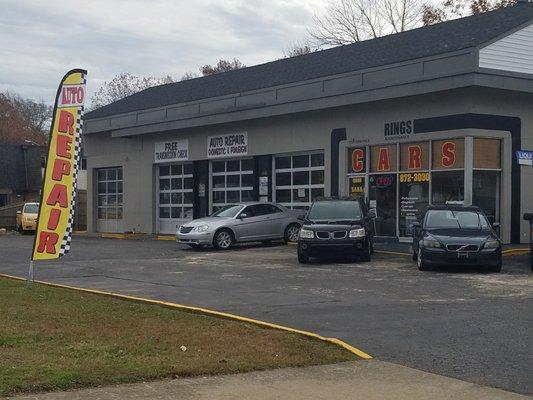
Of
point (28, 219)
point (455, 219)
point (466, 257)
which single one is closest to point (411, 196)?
point (455, 219)

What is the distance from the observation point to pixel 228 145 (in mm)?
30625

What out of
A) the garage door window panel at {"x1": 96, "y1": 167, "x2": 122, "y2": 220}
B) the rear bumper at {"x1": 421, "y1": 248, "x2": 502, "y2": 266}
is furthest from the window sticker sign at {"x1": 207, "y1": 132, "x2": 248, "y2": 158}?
the rear bumper at {"x1": 421, "y1": 248, "x2": 502, "y2": 266}

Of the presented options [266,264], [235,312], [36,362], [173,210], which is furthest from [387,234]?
[36,362]

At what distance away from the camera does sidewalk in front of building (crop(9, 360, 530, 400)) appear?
6.62 m

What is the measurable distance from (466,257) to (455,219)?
1.65 metres

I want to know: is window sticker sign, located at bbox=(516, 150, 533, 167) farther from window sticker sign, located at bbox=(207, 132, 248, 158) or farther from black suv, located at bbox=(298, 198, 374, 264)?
window sticker sign, located at bbox=(207, 132, 248, 158)

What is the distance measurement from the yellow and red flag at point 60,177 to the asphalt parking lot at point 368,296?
1.45 meters

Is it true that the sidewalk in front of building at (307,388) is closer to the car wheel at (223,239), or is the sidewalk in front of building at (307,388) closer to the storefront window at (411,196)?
the storefront window at (411,196)

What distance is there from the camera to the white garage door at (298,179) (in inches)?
1072

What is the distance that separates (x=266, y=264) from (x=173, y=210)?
1519 centimetres

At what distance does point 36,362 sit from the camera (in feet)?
24.5

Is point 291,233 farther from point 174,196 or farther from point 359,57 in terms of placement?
point 174,196

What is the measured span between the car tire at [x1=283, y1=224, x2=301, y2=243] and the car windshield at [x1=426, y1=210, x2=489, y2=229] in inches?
313

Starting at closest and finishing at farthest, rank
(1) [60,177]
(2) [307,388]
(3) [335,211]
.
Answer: (2) [307,388] → (1) [60,177] → (3) [335,211]
